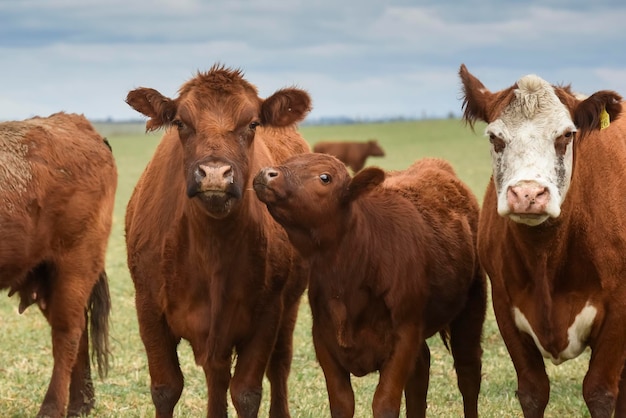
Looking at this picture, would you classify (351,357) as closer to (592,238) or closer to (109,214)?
(592,238)

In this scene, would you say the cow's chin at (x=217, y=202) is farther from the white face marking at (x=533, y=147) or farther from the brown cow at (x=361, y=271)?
the white face marking at (x=533, y=147)

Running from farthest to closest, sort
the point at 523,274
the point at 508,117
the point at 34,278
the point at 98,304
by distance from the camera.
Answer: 1. the point at 98,304
2. the point at 34,278
3. the point at 523,274
4. the point at 508,117

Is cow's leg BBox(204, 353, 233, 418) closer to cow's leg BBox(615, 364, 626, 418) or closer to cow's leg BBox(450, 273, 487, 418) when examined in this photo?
cow's leg BBox(450, 273, 487, 418)

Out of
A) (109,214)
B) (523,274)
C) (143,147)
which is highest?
(143,147)

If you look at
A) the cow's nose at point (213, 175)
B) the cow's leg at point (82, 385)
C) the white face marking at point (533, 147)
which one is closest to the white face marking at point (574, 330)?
the white face marking at point (533, 147)

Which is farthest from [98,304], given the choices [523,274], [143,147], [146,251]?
[143,147]

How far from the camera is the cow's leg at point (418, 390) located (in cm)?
734

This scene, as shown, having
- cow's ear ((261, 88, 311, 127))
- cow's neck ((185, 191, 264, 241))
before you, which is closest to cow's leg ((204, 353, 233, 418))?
cow's neck ((185, 191, 264, 241))

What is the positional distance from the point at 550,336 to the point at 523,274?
0.41m

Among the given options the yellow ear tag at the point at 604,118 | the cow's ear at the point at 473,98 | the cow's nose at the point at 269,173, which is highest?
the cow's ear at the point at 473,98

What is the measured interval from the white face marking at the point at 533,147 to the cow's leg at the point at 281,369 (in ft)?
8.11

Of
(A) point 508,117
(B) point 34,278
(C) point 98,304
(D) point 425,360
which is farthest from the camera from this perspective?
(C) point 98,304

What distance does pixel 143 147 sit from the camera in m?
73.0

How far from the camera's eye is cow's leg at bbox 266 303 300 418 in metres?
7.76
